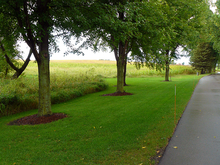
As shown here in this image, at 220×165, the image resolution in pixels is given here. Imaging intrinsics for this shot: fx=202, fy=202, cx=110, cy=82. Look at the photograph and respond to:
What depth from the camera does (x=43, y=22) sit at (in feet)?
26.6

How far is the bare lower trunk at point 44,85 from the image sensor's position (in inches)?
321

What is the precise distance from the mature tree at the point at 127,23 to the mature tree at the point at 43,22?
3.69ft

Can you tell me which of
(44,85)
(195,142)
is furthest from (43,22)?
(195,142)

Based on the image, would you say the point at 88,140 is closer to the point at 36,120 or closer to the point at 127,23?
the point at 36,120

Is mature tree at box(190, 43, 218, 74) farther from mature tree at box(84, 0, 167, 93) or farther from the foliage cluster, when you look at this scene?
the foliage cluster

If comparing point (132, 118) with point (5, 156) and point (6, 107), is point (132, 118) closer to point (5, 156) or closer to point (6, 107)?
point (5, 156)

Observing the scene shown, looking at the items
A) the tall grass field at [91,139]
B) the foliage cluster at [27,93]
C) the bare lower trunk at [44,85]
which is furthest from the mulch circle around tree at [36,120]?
the foliage cluster at [27,93]

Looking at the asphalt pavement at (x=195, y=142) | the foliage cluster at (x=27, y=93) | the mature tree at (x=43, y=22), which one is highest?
the mature tree at (x=43, y=22)

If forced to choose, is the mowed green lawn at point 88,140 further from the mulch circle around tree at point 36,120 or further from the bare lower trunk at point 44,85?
the bare lower trunk at point 44,85

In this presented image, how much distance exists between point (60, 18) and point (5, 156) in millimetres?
5484

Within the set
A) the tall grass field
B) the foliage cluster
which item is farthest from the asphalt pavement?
the foliage cluster

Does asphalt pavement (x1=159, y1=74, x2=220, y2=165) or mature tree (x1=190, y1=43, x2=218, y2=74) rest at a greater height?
mature tree (x1=190, y1=43, x2=218, y2=74)

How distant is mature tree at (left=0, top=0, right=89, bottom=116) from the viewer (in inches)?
292

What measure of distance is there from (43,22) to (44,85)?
2.54 meters
